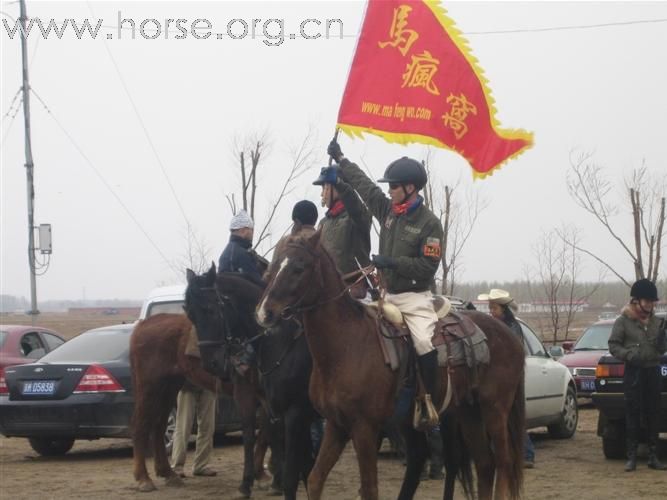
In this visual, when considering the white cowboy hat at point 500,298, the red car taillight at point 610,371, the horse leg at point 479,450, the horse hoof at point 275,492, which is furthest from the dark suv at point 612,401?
the horse hoof at point 275,492

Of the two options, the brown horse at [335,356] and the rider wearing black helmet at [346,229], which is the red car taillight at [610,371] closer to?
the rider wearing black helmet at [346,229]

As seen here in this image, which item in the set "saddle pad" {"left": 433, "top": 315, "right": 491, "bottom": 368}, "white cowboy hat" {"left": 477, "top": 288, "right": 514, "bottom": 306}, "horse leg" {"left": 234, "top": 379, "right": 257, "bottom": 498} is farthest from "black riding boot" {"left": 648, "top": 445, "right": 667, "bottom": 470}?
"horse leg" {"left": 234, "top": 379, "right": 257, "bottom": 498}

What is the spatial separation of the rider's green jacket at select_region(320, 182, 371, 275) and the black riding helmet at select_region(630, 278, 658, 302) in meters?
4.47

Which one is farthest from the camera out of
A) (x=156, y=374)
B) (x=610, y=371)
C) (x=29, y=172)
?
(x=29, y=172)

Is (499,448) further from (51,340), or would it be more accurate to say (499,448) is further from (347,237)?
(51,340)

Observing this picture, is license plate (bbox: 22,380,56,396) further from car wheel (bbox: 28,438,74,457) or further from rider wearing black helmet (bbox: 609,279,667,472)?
rider wearing black helmet (bbox: 609,279,667,472)

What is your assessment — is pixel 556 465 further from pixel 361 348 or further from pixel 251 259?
pixel 361 348

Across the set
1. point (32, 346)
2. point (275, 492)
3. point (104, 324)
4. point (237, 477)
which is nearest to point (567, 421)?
point (237, 477)

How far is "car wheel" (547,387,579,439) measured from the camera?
1650 centimetres

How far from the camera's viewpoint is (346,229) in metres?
9.91

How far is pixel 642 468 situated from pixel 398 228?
594 centimetres

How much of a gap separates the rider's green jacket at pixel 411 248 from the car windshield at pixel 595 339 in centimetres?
1306

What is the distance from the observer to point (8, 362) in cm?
1642

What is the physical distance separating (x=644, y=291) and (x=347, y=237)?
477cm
